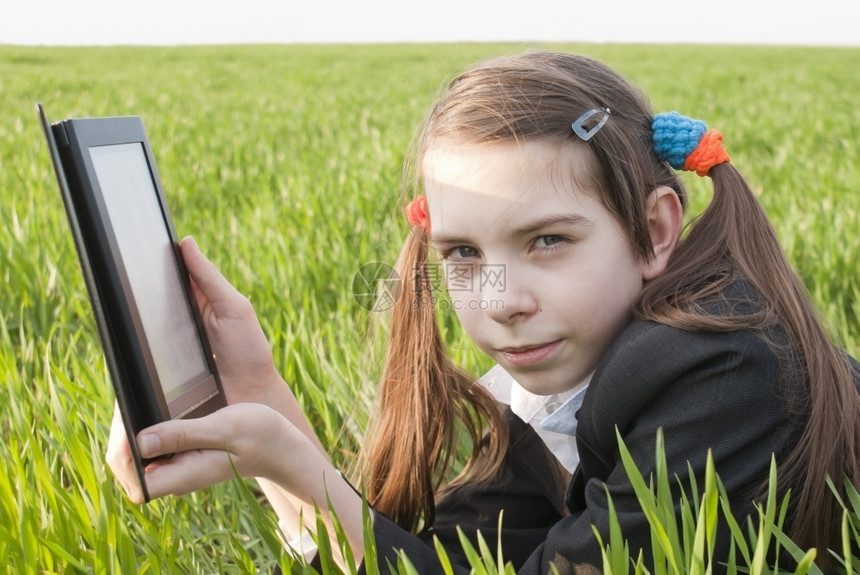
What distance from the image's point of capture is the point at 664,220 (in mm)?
1208

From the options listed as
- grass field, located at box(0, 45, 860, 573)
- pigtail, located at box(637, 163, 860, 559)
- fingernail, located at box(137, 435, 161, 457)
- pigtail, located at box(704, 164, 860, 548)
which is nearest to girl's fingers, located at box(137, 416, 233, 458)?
fingernail, located at box(137, 435, 161, 457)

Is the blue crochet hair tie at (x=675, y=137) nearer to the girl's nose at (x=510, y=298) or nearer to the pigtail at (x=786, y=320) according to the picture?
the pigtail at (x=786, y=320)

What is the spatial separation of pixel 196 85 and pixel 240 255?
7.72 metres

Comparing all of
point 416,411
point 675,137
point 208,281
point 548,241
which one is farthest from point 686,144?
point 208,281

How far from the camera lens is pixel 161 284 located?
3.54 ft

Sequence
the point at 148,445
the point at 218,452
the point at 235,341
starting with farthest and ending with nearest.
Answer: the point at 235,341
the point at 218,452
the point at 148,445

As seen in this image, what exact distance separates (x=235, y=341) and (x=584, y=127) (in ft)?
1.86

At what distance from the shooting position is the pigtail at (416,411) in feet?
4.58

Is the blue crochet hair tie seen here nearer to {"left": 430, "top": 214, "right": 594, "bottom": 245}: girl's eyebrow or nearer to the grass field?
{"left": 430, "top": 214, "right": 594, "bottom": 245}: girl's eyebrow

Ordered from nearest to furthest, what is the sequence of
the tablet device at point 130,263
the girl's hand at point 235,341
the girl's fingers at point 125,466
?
the tablet device at point 130,263 → the girl's fingers at point 125,466 → the girl's hand at point 235,341

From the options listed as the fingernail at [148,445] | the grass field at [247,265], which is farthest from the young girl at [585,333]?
the grass field at [247,265]

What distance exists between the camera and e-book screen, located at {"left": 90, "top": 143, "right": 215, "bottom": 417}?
0.96 m

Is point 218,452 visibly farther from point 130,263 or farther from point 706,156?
point 706,156

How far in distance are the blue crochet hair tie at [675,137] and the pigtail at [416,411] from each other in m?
0.37
